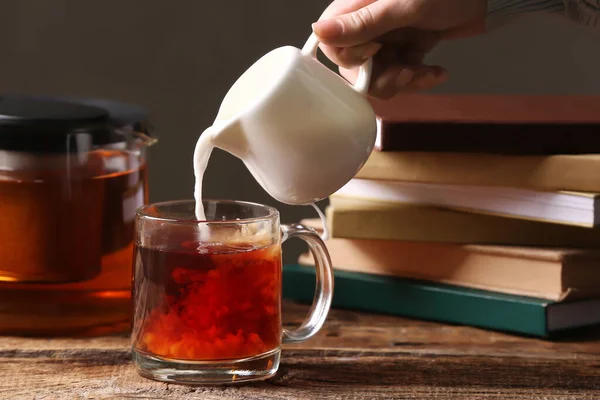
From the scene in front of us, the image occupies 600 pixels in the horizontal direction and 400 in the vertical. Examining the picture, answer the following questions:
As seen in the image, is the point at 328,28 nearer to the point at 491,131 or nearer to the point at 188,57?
the point at 491,131

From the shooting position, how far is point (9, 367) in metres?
0.94

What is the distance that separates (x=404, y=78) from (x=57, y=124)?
0.38 metres

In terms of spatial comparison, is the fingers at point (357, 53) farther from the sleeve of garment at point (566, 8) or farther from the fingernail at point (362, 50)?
the sleeve of garment at point (566, 8)

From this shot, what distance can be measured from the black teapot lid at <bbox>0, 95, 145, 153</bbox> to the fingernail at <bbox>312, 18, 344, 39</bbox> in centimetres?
30

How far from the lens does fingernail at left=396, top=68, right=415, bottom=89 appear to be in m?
1.01

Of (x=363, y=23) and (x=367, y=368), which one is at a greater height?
(x=363, y=23)

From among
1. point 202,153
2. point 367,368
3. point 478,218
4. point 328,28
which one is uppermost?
point 328,28

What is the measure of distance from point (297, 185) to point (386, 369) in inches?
9.3

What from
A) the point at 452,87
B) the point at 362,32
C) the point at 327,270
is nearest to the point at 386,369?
the point at 327,270

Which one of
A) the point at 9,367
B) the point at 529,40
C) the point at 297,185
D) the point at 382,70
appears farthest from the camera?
the point at 529,40

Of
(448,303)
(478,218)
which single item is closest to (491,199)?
(478,218)

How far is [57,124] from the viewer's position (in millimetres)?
1011

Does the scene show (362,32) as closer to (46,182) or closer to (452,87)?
(46,182)

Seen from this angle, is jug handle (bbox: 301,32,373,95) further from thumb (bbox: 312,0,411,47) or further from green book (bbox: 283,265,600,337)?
green book (bbox: 283,265,600,337)
